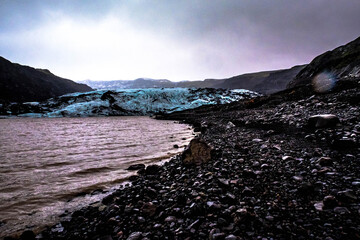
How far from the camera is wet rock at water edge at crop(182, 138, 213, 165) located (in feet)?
23.5

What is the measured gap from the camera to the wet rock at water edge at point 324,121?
8.72 metres

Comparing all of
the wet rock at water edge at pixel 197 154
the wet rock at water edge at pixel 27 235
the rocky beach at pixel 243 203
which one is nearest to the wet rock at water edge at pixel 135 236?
the rocky beach at pixel 243 203

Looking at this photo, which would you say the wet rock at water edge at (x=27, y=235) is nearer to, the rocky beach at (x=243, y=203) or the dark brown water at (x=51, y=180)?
the rocky beach at (x=243, y=203)

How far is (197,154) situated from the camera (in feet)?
24.3

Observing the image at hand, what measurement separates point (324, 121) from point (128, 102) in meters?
95.2

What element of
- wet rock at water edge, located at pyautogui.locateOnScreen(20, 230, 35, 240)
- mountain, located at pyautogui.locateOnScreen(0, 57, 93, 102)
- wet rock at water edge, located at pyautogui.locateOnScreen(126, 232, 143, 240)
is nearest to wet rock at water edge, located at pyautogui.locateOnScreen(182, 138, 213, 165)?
wet rock at water edge, located at pyautogui.locateOnScreen(126, 232, 143, 240)

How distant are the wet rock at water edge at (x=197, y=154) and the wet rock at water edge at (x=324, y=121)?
243 inches

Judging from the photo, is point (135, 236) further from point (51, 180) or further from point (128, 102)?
point (128, 102)

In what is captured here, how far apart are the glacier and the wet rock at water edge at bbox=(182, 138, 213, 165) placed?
261 feet

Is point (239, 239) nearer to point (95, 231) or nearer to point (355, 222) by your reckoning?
point (355, 222)

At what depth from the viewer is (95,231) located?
355 cm

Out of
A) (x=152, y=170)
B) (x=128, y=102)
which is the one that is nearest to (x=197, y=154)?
(x=152, y=170)

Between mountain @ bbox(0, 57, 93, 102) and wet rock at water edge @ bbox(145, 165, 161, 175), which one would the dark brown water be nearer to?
wet rock at water edge @ bbox(145, 165, 161, 175)

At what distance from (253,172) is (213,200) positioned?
5.81 feet
